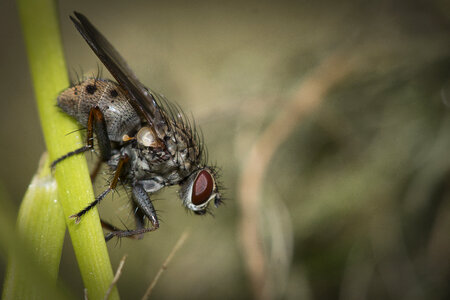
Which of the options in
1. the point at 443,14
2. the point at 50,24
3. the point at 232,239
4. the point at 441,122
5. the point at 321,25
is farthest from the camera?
the point at 321,25

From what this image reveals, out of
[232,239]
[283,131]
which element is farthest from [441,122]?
[232,239]

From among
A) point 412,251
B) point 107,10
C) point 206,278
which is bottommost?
point 412,251

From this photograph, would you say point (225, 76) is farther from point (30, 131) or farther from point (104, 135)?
point (104, 135)

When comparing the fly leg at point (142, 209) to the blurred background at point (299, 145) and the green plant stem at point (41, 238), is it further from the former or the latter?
the green plant stem at point (41, 238)

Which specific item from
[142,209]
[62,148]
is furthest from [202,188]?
[62,148]

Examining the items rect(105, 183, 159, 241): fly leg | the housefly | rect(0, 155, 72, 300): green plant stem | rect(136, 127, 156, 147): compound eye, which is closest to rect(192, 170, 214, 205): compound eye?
the housefly

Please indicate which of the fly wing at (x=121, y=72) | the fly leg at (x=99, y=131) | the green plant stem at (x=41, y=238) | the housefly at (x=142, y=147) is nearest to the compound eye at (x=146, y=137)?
the housefly at (x=142, y=147)

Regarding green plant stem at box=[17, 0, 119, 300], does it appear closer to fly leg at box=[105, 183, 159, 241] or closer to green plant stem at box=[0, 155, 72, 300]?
green plant stem at box=[0, 155, 72, 300]
